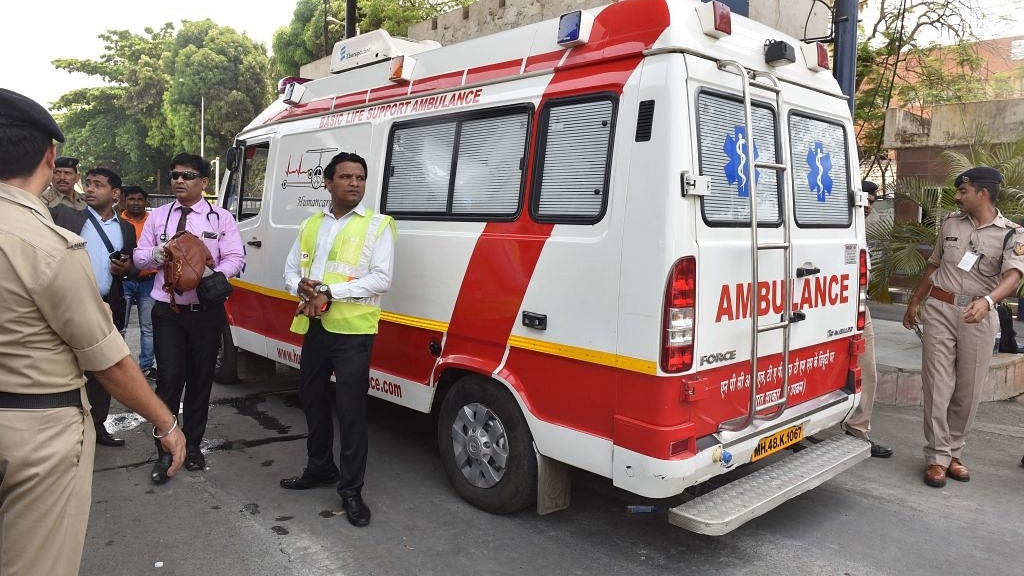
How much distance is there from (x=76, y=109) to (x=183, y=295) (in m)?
50.0

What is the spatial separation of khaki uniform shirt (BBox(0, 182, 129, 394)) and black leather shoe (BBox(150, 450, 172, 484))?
2616 millimetres

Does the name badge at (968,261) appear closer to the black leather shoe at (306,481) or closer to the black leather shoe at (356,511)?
the black leather shoe at (356,511)

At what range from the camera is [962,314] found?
4.44 metres

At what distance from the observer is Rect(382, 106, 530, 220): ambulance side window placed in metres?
3.76

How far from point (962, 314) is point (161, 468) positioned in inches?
195

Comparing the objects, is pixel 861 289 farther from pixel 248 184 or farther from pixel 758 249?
pixel 248 184

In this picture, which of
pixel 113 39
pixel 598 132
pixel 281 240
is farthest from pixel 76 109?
pixel 598 132

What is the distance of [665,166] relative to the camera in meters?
3.04

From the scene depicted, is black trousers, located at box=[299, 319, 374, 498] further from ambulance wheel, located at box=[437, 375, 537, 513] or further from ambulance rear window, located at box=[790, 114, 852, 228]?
ambulance rear window, located at box=[790, 114, 852, 228]

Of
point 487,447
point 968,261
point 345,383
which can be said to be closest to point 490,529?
point 487,447

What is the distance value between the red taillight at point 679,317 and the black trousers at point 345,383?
160cm

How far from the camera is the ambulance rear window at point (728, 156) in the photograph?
3.21 metres

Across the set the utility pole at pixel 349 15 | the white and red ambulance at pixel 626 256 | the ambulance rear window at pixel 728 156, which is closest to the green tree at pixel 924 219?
the white and red ambulance at pixel 626 256

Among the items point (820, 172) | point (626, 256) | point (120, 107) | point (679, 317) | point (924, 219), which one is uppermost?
point (120, 107)
